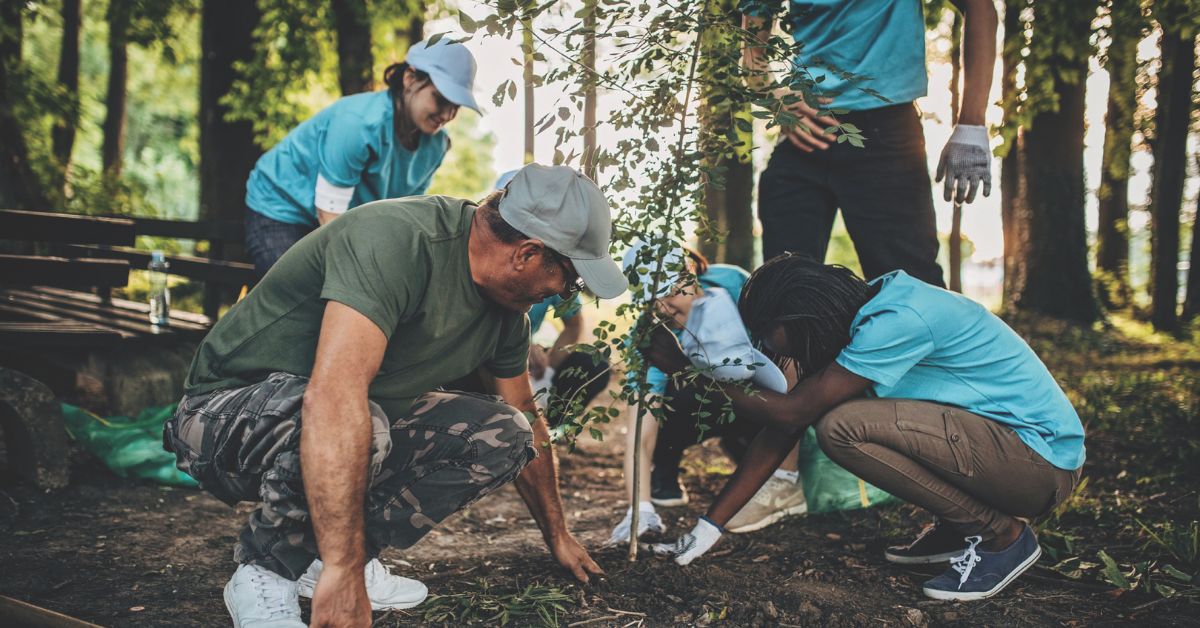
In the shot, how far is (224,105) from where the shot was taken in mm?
8312

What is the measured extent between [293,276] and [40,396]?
1878mm

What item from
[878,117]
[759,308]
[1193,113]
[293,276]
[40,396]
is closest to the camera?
[293,276]

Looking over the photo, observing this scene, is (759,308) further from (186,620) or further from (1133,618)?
(186,620)

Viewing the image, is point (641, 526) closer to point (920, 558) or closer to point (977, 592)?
point (920, 558)

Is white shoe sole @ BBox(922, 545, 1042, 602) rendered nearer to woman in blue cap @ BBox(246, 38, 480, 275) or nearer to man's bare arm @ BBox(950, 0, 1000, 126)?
man's bare arm @ BBox(950, 0, 1000, 126)

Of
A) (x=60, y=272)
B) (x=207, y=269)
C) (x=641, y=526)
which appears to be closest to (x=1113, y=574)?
(x=641, y=526)

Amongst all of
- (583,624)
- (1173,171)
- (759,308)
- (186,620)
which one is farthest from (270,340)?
(1173,171)

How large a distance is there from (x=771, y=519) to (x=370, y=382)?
2039 mm

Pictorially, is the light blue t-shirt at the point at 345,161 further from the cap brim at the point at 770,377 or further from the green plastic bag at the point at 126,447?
the cap brim at the point at 770,377

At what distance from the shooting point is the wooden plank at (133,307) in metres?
5.10

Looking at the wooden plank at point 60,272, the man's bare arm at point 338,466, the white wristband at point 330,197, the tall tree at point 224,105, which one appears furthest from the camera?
the tall tree at point 224,105

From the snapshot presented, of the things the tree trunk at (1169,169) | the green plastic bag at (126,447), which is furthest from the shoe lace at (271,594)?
the tree trunk at (1169,169)

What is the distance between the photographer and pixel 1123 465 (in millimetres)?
3982

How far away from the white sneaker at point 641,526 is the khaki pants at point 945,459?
893 mm
